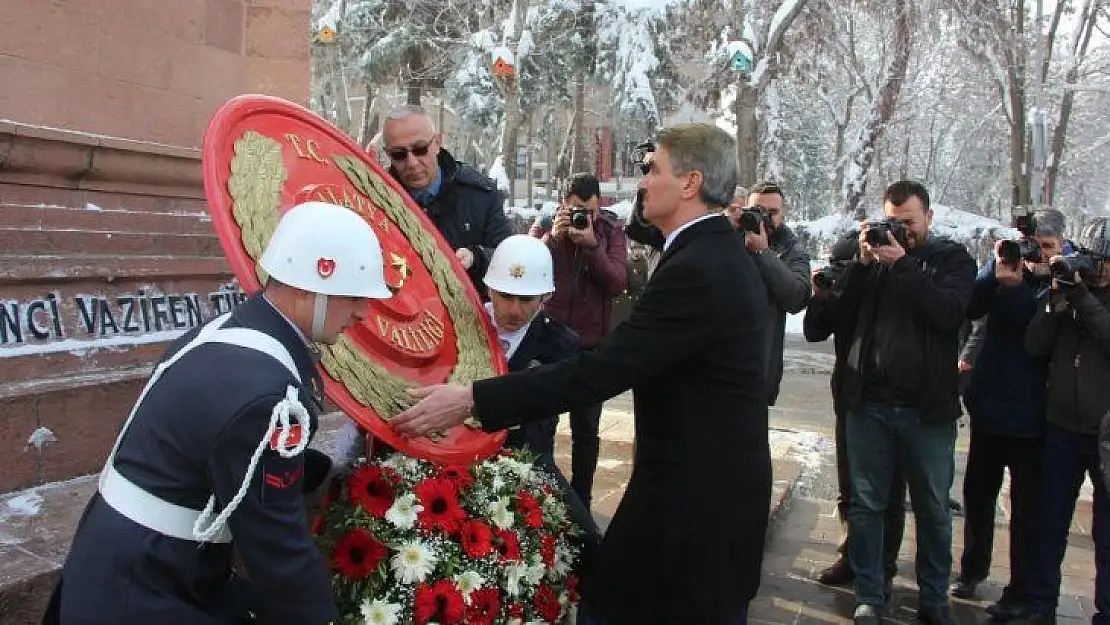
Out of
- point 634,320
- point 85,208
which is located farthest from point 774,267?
point 85,208

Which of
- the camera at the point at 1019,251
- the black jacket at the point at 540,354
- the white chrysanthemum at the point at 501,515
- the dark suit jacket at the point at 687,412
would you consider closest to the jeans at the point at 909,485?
the camera at the point at 1019,251

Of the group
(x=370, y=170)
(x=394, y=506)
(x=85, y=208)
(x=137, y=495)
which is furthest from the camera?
(x=85, y=208)

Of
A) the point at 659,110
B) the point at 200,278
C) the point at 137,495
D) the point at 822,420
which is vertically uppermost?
the point at 659,110

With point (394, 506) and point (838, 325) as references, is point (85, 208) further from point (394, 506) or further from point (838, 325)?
point (838, 325)

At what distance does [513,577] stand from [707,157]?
1.22m

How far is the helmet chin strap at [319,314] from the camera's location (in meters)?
1.75

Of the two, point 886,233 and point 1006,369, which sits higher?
point 886,233

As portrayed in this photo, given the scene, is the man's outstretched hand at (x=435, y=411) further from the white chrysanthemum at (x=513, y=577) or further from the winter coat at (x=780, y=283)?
the winter coat at (x=780, y=283)

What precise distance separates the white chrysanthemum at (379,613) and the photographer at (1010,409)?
330cm

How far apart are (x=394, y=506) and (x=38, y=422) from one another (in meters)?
1.48

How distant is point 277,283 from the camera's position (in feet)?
5.81

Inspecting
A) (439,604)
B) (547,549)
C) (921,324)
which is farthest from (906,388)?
(439,604)

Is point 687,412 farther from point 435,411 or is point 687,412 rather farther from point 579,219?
point 579,219

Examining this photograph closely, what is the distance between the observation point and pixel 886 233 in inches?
153
